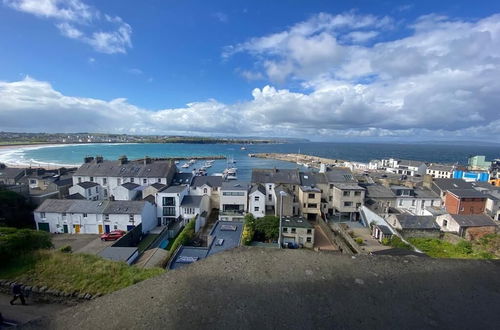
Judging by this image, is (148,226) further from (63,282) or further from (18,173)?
(18,173)

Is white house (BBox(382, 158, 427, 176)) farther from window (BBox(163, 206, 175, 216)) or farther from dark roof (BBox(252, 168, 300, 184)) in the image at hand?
window (BBox(163, 206, 175, 216))

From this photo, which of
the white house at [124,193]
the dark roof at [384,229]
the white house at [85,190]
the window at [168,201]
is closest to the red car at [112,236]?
the window at [168,201]

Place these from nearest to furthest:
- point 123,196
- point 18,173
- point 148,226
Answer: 1. point 148,226
2. point 123,196
3. point 18,173

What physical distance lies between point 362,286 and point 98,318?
3.73 metres

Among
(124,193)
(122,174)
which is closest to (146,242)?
(124,193)

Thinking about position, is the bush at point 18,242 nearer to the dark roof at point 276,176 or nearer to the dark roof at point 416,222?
the dark roof at point 276,176

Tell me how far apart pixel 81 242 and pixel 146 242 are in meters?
6.30

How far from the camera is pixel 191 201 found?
99.8 feet

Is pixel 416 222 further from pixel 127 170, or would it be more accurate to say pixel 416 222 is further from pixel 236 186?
pixel 127 170

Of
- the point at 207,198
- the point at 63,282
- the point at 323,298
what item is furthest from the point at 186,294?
the point at 207,198

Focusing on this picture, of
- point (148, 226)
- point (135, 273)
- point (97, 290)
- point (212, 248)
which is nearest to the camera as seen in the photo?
point (97, 290)

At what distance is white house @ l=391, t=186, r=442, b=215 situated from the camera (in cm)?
3375

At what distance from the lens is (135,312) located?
10.1ft

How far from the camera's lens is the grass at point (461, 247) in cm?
2126
